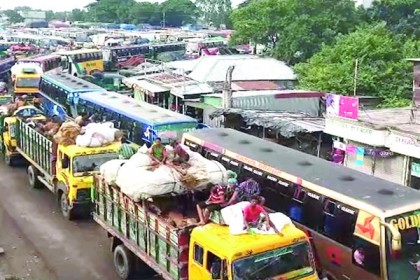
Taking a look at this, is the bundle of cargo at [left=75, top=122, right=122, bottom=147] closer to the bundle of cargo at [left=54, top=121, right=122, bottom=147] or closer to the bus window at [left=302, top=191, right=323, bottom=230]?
the bundle of cargo at [left=54, top=121, right=122, bottom=147]

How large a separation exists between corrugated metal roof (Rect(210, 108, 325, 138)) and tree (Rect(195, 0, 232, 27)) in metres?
96.5

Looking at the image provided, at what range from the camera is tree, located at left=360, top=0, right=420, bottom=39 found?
3534cm

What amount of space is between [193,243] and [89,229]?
6.02m

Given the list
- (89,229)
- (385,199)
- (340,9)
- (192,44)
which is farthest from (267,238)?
(192,44)

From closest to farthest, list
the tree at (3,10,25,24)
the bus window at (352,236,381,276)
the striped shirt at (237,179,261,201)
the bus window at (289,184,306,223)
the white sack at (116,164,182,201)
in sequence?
the bus window at (352,236,381,276)
the striped shirt at (237,179,261,201)
the white sack at (116,164,182,201)
the bus window at (289,184,306,223)
the tree at (3,10,25,24)

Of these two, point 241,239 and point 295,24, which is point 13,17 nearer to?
point 295,24

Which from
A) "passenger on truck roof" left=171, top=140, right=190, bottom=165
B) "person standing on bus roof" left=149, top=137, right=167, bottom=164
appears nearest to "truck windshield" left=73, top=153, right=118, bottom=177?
"person standing on bus roof" left=149, top=137, right=167, bottom=164

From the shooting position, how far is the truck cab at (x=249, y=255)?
23.4 ft

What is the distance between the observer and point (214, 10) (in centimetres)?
12188

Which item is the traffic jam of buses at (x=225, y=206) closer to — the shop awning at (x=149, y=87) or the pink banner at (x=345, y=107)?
the pink banner at (x=345, y=107)

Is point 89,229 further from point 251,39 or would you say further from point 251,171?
point 251,39

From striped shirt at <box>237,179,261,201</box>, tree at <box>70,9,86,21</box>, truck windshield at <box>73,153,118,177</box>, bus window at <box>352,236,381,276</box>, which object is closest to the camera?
bus window at <box>352,236,381,276</box>

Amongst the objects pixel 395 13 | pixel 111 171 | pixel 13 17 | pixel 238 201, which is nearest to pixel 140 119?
pixel 111 171

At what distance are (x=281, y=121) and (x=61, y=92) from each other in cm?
1165
